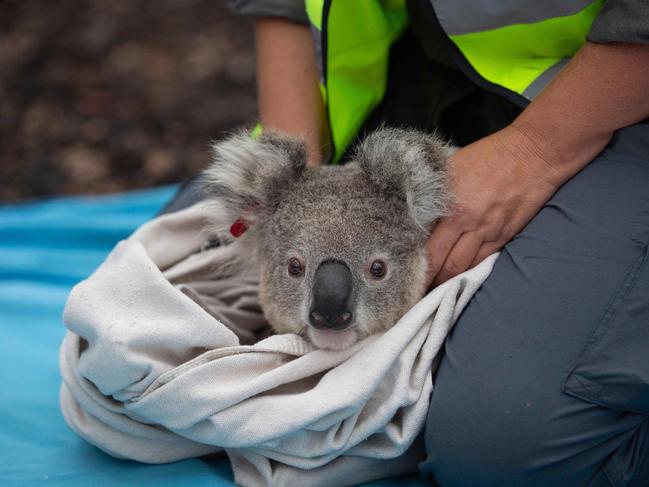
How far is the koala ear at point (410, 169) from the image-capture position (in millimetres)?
1724

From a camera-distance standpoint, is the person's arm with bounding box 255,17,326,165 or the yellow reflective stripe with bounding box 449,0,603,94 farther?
the person's arm with bounding box 255,17,326,165

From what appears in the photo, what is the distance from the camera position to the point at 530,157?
1.76 meters

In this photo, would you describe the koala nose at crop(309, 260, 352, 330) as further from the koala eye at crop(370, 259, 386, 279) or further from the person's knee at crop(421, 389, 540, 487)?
the person's knee at crop(421, 389, 540, 487)

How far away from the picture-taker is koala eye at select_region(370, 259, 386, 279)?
5.56 ft

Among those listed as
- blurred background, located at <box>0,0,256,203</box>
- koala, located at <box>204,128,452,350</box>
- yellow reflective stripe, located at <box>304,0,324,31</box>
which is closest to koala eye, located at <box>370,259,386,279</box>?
koala, located at <box>204,128,452,350</box>

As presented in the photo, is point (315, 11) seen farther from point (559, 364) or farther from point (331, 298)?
point (559, 364)

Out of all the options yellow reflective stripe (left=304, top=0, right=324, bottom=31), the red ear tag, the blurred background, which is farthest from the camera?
the blurred background

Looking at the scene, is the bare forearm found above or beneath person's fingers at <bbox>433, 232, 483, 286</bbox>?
above

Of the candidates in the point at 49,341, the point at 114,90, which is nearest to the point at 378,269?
the point at 49,341

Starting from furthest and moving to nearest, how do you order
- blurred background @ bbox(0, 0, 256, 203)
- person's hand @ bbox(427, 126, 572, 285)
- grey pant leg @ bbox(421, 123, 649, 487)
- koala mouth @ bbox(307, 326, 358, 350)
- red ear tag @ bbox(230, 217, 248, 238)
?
blurred background @ bbox(0, 0, 256, 203), red ear tag @ bbox(230, 217, 248, 238), person's hand @ bbox(427, 126, 572, 285), koala mouth @ bbox(307, 326, 358, 350), grey pant leg @ bbox(421, 123, 649, 487)

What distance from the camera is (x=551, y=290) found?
1.64m

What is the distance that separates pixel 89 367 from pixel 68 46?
462cm

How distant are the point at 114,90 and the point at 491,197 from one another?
4298mm

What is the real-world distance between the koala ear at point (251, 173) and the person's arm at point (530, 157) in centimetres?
35
